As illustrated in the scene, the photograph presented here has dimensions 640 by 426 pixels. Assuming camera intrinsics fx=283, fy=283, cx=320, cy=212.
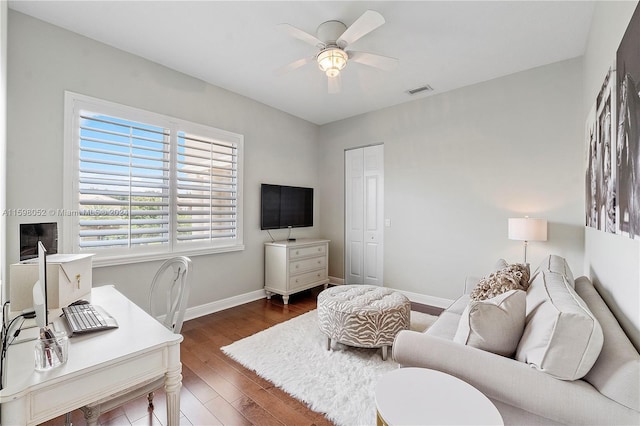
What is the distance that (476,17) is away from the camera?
2.27 meters

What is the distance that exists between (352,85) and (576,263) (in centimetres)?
310

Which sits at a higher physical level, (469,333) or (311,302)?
(469,333)

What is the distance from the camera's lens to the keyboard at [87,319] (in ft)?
4.10

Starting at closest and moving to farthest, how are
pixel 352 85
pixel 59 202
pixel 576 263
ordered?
pixel 59 202 < pixel 576 263 < pixel 352 85

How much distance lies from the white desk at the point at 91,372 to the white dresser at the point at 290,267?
252 centimetres

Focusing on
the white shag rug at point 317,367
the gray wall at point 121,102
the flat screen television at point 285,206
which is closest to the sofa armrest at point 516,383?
the white shag rug at point 317,367

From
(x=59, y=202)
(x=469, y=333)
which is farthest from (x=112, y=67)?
(x=469, y=333)

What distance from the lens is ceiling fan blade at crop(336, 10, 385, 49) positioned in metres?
1.84

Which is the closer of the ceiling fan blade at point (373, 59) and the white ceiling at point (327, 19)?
the white ceiling at point (327, 19)

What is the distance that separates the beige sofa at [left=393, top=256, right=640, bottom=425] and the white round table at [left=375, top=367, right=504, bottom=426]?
0.31 feet

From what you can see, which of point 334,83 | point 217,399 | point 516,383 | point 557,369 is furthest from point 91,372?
point 334,83

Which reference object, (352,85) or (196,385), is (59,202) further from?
(352,85)

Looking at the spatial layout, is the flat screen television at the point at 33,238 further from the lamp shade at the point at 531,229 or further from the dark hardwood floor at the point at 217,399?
the lamp shade at the point at 531,229

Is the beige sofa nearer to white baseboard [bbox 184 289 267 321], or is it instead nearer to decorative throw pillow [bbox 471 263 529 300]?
decorative throw pillow [bbox 471 263 529 300]
